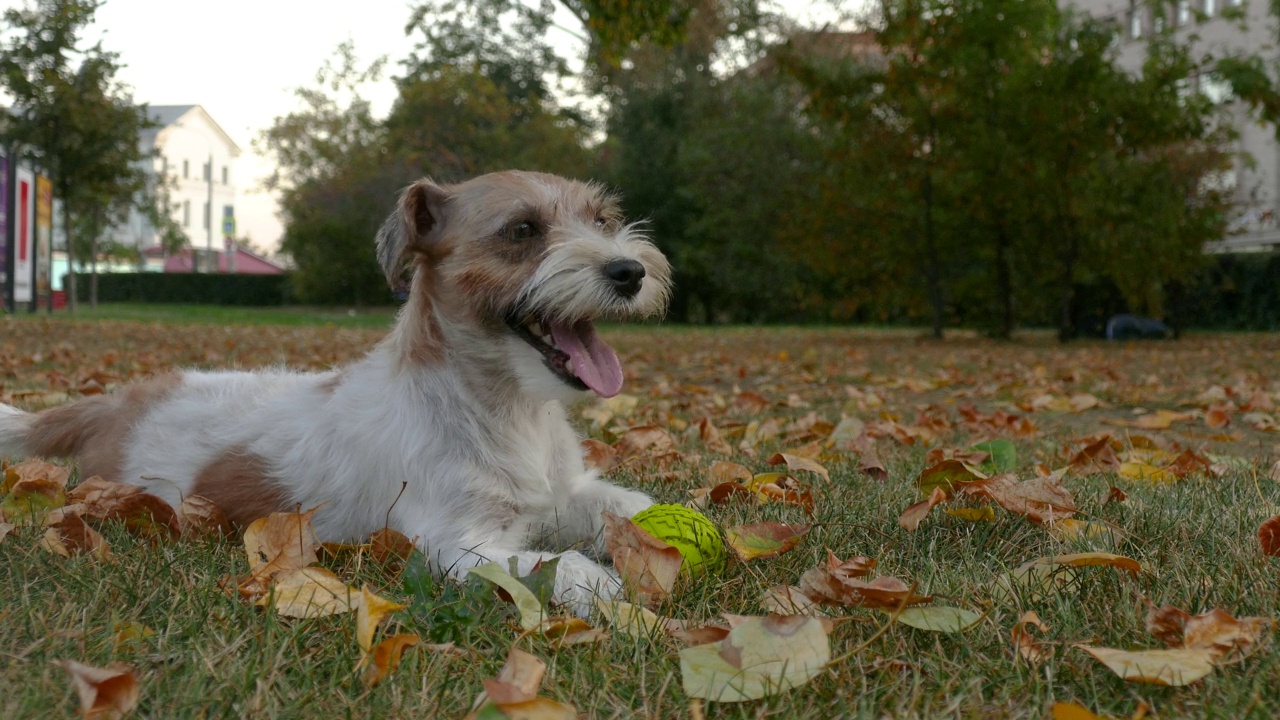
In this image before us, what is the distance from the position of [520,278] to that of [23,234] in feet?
66.1

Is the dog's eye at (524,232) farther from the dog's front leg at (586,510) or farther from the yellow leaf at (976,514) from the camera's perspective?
the yellow leaf at (976,514)

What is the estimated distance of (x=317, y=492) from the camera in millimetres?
3207

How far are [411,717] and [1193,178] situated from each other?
2520 centimetres

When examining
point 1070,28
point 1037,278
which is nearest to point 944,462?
point 1070,28

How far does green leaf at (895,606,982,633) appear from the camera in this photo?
2080 millimetres

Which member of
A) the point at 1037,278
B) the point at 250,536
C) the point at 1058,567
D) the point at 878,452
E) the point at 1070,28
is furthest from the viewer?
the point at 1037,278

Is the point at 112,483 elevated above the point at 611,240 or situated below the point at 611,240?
below

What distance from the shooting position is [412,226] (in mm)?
3383

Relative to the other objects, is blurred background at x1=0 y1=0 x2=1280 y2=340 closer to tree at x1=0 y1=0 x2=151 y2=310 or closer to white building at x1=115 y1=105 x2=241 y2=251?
tree at x1=0 y1=0 x2=151 y2=310

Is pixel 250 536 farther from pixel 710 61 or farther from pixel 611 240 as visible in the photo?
pixel 710 61

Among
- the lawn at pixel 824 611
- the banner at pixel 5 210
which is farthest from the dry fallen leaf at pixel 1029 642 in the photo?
the banner at pixel 5 210

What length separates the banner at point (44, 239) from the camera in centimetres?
2169

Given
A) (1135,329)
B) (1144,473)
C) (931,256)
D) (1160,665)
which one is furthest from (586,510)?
(1135,329)

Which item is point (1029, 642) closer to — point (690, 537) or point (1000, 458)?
point (690, 537)
